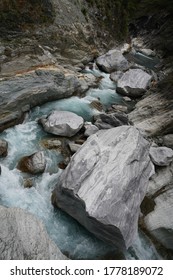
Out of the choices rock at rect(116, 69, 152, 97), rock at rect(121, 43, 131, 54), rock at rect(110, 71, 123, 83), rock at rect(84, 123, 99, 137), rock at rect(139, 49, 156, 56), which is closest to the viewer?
rock at rect(84, 123, 99, 137)

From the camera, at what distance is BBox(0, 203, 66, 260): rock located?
23.0 ft

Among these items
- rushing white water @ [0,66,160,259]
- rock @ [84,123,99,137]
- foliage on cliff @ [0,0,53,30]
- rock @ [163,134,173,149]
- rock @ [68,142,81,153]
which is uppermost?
foliage on cliff @ [0,0,53,30]

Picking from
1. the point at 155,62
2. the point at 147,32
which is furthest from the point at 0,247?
the point at 147,32

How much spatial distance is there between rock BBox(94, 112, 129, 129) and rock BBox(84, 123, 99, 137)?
Result: 48 cm

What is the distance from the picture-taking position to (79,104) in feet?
57.4

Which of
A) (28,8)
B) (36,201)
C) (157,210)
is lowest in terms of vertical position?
(36,201)

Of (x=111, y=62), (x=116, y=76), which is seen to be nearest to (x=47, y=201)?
(x=116, y=76)

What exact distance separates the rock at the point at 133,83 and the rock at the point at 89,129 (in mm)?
6099

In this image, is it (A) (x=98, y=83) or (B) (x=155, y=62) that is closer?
(A) (x=98, y=83)

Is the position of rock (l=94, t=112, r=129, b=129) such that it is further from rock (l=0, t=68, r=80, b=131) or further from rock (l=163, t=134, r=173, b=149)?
rock (l=0, t=68, r=80, b=131)

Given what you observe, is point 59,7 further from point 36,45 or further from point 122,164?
point 122,164

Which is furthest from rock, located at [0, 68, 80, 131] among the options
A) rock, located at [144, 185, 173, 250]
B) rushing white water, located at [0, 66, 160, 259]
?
rock, located at [144, 185, 173, 250]

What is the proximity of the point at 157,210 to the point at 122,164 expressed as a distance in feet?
8.42

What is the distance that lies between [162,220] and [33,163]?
5.82m
